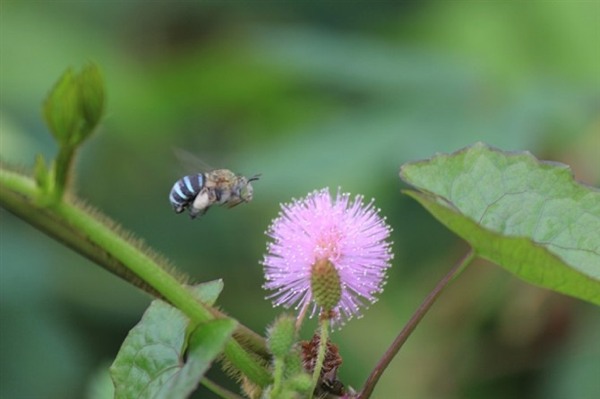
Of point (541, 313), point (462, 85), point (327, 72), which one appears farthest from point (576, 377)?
point (327, 72)

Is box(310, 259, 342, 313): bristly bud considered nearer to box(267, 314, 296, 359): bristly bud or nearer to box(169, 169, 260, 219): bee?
box(267, 314, 296, 359): bristly bud

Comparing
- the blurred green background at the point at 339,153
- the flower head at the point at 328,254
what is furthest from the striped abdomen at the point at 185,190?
the blurred green background at the point at 339,153

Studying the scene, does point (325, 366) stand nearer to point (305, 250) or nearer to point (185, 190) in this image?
point (305, 250)

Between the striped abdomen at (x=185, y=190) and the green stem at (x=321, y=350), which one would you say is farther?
the striped abdomen at (x=185, y=190)

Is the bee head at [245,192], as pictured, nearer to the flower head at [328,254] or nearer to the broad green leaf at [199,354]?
the flower head at [328,254]

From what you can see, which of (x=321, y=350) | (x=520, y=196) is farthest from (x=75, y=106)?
(x=520, y=196)

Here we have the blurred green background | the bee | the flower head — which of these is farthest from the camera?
the blurred green background

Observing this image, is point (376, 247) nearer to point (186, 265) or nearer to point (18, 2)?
point (186, 265)

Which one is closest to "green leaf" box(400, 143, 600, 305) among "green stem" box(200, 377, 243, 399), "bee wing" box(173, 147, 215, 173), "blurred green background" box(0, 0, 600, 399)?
"green stem" box(200, 377, 243, 399)
